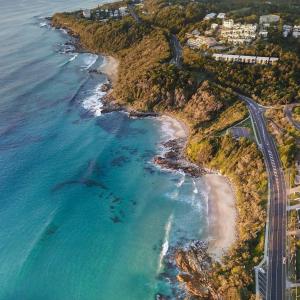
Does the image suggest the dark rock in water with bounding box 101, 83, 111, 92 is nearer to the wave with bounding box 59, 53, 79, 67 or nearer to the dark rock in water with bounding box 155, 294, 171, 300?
the wave with bounding box 59, 53, 79, 67

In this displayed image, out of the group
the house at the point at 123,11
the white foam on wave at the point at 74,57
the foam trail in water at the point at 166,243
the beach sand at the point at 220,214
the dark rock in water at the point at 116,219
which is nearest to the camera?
the foam trail in water at the point at 166,243

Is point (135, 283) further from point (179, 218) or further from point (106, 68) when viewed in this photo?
point (106, 68)

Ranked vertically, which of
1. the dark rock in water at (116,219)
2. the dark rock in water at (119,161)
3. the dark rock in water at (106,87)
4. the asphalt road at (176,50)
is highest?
the asphalt road at (176,50)

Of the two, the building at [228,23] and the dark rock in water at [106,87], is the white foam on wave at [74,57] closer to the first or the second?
the dark rock in water at [106,87]

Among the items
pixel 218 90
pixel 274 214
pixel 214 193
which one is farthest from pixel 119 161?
pixel 274 214

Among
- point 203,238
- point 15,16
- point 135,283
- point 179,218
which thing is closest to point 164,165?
point 179,218

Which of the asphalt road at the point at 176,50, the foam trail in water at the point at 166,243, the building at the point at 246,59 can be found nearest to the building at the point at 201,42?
the asphalt road at the point at 176,50

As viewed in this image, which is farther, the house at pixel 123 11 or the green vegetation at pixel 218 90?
the house at pixel 123 11

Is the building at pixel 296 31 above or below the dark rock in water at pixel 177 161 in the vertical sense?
above
